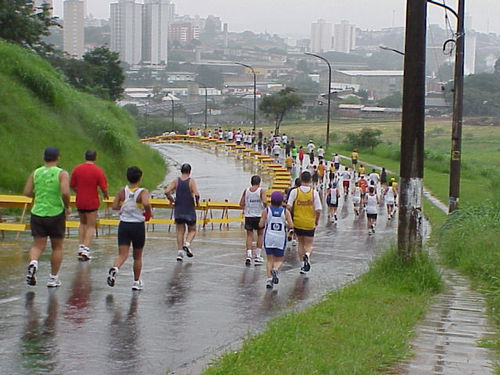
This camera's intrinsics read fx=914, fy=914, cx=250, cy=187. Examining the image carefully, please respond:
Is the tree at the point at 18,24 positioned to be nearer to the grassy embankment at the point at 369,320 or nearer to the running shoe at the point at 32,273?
the grassy embankment at the point at 369,320

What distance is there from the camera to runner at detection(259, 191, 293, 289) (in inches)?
496

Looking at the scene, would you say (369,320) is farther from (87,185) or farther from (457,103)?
(457,103)

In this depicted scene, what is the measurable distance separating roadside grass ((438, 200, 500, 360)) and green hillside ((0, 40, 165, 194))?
1287cm

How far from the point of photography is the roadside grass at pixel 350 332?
777 cm

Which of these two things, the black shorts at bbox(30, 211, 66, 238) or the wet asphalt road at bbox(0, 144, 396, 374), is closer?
the wet asphalt road at bbox(0, 144, 396, 374)

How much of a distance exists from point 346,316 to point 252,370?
256 cm

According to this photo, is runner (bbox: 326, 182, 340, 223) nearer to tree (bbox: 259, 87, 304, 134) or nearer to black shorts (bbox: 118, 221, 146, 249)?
black shorts (bbox: 118, 221, 146, 249)

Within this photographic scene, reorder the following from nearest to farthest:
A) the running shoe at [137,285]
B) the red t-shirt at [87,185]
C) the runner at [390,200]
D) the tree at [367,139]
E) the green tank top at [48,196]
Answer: the green tank top at [48,196]
the running shoe at [137,285]
the red t-shirt at [87,185]
the runner at [390,200]
the tree at [367,139]

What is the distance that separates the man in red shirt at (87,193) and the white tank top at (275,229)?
96.4 inches

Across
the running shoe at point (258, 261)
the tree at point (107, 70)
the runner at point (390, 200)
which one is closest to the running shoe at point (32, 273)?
the running shoe at point (258, 261)

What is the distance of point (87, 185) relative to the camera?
13500 mm

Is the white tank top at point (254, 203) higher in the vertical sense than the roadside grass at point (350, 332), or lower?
higher

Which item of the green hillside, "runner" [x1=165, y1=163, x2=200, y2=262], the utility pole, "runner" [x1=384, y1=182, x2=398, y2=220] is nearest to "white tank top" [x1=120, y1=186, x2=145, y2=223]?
"runner" [x1=165, y1=163, x2=200, y2=262]

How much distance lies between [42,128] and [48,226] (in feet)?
67.7
